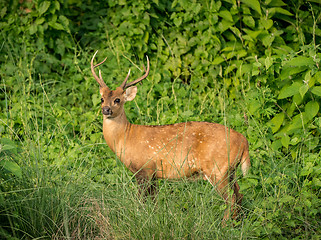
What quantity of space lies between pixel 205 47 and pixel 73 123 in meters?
2.10

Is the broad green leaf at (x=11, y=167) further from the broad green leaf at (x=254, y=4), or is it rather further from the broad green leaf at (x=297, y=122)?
the broad green leaf at (x=254, y=4)

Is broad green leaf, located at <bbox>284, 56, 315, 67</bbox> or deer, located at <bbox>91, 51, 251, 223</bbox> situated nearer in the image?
deer, located at <bbox>91, 51, 251, 223</bbox>

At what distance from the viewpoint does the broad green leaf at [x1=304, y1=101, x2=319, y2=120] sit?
16.5ft

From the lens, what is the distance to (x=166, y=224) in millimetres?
3543

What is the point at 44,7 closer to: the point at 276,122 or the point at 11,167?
the point at 276,122

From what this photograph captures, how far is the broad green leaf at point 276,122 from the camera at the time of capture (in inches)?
218

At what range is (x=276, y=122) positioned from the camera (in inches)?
218

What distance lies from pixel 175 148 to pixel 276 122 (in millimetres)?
1412

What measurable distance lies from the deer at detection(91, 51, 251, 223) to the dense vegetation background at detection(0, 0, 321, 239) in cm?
18

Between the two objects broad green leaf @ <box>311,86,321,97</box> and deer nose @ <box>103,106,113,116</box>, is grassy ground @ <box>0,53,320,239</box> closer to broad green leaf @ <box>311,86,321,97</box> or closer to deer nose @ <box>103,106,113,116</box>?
deer nose @ <box>103,106,113,116</box>

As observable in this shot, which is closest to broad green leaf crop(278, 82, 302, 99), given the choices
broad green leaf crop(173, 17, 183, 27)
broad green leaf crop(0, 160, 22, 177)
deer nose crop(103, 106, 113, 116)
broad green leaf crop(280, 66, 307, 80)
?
broad green leaf crop(280, 66, 307, 80)

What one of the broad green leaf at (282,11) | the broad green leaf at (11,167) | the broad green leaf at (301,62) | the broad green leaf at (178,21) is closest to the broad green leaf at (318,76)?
the broad green leaf at (301,62)

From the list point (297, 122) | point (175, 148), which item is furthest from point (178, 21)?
point (175, 148)

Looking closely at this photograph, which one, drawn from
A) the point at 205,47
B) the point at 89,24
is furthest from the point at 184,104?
the point at 89,24
